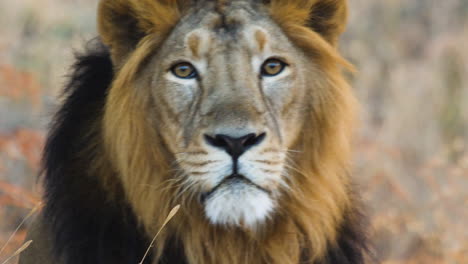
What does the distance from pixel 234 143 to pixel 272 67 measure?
2.16 feet

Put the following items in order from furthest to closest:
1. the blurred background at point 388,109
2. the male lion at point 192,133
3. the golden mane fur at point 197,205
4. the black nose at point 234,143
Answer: the blurred background at point 388,109 → the golden mane fur at point 197,205 → the male lion at point 192,133 → the black nose at point 234,143

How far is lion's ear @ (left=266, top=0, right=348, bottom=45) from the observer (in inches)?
182

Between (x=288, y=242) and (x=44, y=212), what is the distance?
1.34 metres

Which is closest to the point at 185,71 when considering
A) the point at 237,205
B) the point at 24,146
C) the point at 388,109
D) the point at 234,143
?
the point at 234,143

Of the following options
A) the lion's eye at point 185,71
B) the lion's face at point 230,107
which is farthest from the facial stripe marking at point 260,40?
the lion's eye at point 185,71

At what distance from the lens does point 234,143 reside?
3.95 m

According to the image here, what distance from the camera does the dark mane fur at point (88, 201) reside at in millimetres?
4473

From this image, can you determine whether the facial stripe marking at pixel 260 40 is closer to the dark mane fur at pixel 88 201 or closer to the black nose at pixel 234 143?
the black nose at pixel 234 143

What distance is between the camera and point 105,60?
4.77m

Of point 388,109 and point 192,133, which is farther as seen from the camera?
point 388,109

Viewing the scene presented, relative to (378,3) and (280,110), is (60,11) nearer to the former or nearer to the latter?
(378,3)

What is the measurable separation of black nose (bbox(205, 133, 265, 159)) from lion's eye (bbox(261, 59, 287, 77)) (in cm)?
49

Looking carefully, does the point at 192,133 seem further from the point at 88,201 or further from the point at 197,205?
the point at 88,201

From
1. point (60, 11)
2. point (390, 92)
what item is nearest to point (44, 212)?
point (390, 92)
